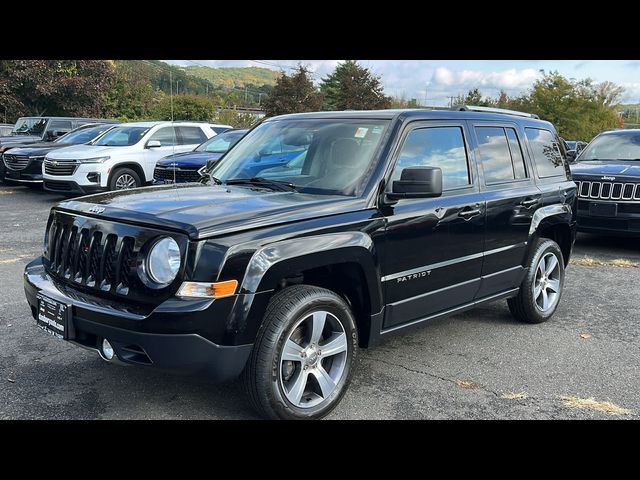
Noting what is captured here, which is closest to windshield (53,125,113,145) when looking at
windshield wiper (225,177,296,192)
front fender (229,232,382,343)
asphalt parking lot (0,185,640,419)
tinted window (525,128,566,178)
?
asphalt parking lot (0,185,640,419)

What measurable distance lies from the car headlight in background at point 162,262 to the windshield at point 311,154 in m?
1.17

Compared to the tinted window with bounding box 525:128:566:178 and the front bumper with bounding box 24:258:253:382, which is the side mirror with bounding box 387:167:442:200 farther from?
the tinted window with bounding box 525:128:566:178

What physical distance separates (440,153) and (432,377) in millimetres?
1633

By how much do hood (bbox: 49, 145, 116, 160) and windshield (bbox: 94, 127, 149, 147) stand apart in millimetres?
406

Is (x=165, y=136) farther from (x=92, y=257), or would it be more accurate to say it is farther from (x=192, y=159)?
(x=92, y=257)

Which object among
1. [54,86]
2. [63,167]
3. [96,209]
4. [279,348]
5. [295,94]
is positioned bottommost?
[279,348]

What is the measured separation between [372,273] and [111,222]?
1.58 metres

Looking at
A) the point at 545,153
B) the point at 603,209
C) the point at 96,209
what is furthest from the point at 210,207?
the point at 603,209

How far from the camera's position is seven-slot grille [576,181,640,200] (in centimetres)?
837

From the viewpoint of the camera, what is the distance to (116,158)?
12031 mm

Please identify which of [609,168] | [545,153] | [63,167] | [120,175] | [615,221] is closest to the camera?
[545,153]

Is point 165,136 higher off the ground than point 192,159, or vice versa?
point 165,136

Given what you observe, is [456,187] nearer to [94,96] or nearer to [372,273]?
[372,273]

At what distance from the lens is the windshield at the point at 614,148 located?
9.78 metres
